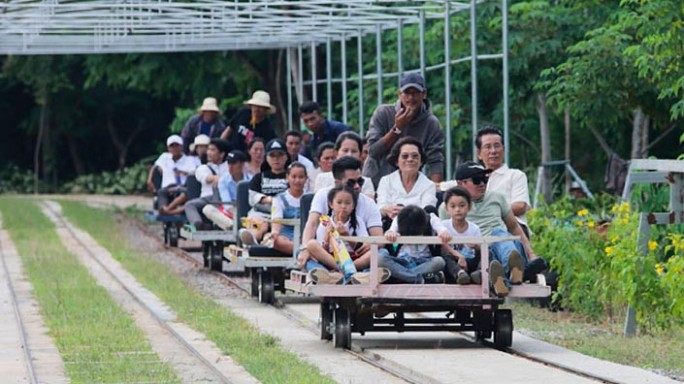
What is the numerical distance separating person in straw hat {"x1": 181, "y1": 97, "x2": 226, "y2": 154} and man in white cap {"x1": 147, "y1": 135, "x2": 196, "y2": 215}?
0.20 m

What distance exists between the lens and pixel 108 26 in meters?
26.9

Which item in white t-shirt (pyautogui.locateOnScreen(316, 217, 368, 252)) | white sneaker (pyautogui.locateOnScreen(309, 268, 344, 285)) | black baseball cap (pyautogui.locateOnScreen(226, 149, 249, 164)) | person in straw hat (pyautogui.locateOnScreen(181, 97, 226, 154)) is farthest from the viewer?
person in straw hat (pyautogui.locateOnScreen(181, 97, 226, 154))

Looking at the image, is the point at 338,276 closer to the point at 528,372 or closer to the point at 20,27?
the point at 528,372

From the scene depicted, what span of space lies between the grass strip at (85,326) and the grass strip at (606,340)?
129 inches

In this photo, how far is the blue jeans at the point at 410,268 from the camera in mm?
13094

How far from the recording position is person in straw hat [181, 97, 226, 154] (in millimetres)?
26797

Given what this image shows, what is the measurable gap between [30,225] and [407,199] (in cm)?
2028

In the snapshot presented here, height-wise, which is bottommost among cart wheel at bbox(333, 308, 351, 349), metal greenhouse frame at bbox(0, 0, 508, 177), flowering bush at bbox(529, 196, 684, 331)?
cart wheel at bbox(333, 308, 351, 349)

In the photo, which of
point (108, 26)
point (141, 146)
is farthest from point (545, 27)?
point (141, 146)

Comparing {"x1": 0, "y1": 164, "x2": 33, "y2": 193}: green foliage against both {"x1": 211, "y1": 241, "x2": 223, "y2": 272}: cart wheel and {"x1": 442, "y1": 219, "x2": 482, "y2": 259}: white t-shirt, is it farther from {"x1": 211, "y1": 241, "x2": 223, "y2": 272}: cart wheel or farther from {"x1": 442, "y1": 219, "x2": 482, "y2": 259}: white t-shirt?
{"x1": 442, "y1": 219, "x2": 482, "y2": 259}: white t-shirt

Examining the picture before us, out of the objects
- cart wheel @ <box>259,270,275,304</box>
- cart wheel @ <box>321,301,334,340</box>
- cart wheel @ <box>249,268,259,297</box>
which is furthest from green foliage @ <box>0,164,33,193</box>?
cart wheel @ <box>321,301,334,340</box>

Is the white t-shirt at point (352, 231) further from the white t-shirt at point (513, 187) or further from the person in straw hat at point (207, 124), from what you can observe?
the person in straw hat at point (207, 124)

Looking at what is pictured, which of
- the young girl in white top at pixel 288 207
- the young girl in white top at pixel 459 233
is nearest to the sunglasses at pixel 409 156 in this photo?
the young girl in white top at pixel 459 233

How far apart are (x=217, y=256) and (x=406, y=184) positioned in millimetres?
8223
